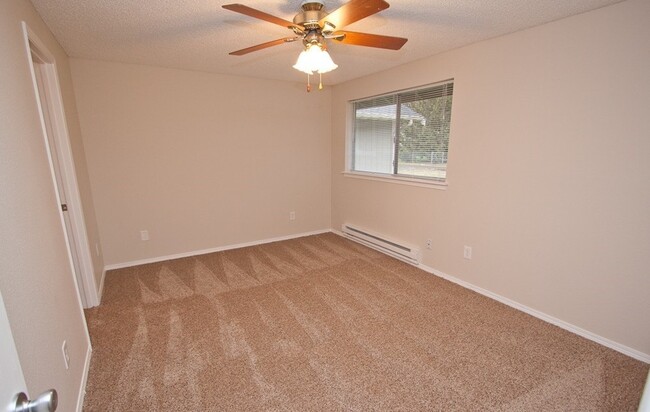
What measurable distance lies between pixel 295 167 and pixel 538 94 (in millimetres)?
2976

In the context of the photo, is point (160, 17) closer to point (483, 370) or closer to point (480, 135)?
point (480, 135)

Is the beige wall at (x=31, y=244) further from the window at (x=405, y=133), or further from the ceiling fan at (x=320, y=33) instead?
the window at (x=405, y=133)

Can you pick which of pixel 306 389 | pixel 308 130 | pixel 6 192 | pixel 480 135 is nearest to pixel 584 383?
pixel 306 389

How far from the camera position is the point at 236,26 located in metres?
2.19

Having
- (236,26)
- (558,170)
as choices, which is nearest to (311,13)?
(236,26)

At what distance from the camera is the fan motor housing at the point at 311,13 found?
175 centimetres

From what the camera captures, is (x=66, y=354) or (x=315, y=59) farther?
(x=315, y=59)

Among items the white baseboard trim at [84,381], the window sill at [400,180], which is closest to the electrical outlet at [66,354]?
the white baseboard trim at [84,381]

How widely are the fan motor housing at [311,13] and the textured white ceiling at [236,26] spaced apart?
0.14 meters

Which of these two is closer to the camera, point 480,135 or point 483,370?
point 483,370

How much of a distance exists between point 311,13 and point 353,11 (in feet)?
1.12

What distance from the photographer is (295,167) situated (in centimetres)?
440

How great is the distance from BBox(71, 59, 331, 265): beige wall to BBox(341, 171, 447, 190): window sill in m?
0.68

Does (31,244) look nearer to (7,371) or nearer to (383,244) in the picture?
(7,371)
